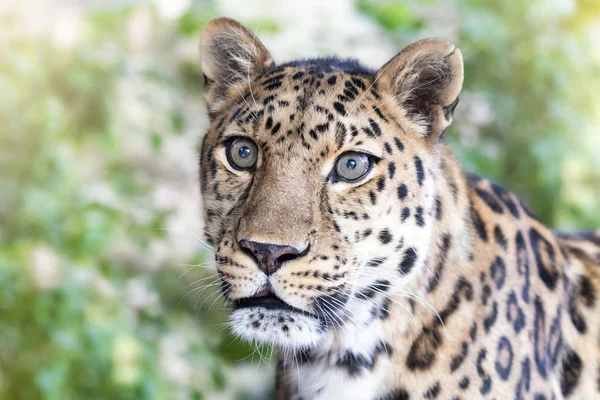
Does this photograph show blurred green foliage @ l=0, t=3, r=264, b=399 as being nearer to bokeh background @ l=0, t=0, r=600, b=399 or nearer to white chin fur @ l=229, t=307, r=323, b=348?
bokeh background @ l=0, t=0, r=600, b=399

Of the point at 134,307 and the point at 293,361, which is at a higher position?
the point at 293,361

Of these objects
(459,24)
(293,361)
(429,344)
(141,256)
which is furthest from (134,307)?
(459,24)

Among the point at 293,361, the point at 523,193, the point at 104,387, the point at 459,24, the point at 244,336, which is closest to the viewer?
the point at 244,336

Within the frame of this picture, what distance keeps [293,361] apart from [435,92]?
1068 millimetres

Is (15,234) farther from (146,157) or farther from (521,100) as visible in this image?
(521,100)

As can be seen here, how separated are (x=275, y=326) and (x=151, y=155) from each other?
3501mm

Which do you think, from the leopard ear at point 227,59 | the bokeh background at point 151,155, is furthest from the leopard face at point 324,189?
the bokeh background at point 151,155

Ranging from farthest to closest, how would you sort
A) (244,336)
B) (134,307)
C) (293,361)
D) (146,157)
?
(146,157) → (134,307) → (293,361) → (244,336)

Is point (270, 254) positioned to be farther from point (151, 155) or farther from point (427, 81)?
point (151, 155)

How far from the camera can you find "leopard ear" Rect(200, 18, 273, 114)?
2738mm

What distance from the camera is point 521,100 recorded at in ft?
21.9

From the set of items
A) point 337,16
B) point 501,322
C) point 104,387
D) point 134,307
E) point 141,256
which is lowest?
point 104,387

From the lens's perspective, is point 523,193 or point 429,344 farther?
point 523,193

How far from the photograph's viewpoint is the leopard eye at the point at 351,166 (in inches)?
93.6
